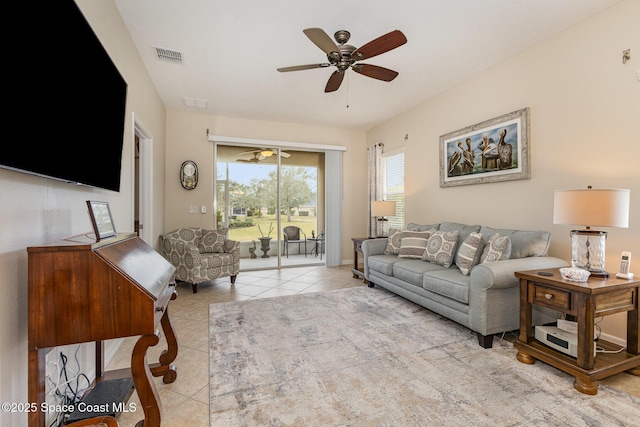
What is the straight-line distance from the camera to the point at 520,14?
100 inches

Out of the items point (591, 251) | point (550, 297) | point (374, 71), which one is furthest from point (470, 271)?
point (374, 71)

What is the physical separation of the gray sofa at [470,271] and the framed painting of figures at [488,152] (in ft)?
2.17

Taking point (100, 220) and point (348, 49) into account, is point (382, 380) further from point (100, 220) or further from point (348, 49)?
point (348, 49)

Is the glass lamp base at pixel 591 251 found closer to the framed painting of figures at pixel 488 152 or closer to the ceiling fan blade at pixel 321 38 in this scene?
the framed painting of figures at pixel 488 152

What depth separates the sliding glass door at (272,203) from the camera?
5.66 m

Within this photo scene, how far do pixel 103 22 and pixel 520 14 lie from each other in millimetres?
3326

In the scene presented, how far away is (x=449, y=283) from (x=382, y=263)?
1.18 metres

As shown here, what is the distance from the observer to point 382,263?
12.6ft

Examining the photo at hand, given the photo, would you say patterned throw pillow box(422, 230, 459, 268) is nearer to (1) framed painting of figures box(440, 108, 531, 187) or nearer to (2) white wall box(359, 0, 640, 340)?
(2) white wall box(359, 0, 640, 340)

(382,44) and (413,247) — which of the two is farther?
(413,247)

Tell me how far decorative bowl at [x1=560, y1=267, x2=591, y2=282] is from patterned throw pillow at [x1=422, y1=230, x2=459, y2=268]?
120 cm

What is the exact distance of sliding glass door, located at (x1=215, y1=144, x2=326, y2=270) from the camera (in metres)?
5.66

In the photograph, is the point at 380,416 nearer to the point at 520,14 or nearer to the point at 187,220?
the point at 520,14

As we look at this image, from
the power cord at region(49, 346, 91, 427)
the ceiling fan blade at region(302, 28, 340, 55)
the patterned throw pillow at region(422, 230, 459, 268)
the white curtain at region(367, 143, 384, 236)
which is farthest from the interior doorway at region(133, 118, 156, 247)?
the white curtain at region(367, 143, 384, 236)
